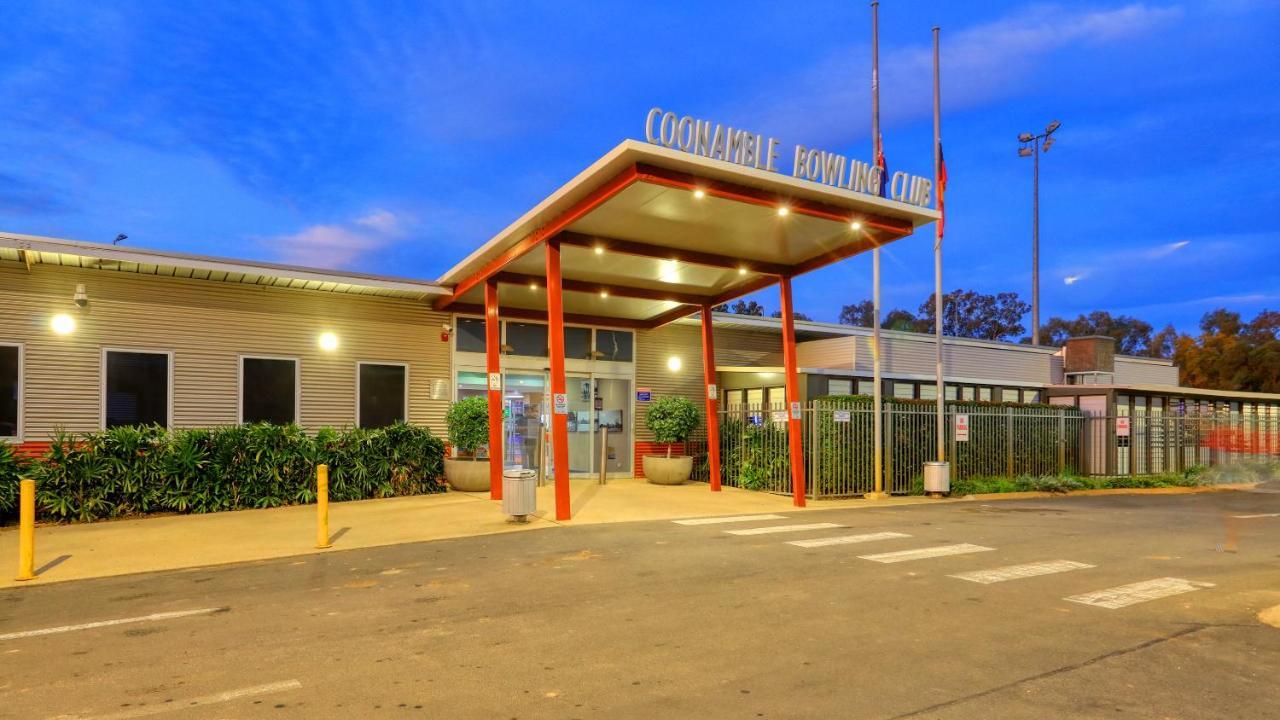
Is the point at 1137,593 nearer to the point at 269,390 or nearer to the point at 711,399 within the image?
the point at 711,399

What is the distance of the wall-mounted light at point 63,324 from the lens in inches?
512

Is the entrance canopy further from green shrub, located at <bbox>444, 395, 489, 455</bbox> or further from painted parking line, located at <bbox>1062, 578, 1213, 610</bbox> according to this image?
painted parking line, located at <bbox>1062, 578, 1213, 610</bbox>

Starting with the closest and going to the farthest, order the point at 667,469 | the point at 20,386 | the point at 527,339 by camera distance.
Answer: the point at 20,386 → the point at 667,469 → the point at 527,339

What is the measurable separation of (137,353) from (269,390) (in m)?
2.26

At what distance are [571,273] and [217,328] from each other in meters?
6.74

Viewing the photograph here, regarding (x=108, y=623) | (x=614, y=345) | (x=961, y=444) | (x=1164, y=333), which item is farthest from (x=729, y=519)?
(x=1164, y=333)

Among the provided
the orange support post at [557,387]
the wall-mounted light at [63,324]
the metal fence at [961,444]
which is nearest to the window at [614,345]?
the metal fence at [961,444]

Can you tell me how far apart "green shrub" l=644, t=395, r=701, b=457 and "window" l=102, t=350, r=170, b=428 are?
977cm

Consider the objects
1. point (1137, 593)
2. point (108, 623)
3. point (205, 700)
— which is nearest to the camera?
point (205, 700)

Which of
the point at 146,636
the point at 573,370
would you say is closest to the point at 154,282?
the point at 573,370

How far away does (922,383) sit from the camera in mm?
21453

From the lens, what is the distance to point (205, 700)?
4285 mm

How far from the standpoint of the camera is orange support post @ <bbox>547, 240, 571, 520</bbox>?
1164cm

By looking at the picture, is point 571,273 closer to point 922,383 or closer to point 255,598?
point 255,598
